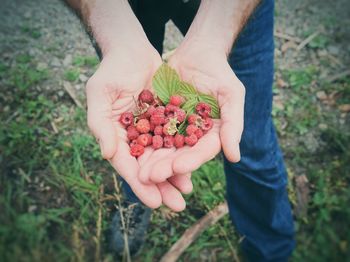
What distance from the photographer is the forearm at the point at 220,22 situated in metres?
2.03

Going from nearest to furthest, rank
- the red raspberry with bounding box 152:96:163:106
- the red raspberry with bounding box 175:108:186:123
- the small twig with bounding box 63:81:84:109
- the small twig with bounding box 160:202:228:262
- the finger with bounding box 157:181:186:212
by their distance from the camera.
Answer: the finger with bounding box 157:181:186:212 → the red raspberry with bounding box 175:108:186:123 → the red raspberry with bounding box 152:96:163:106 → the small twig with bounding box 160:202:228:262 → the small twig with bounding box 63:81:84:109

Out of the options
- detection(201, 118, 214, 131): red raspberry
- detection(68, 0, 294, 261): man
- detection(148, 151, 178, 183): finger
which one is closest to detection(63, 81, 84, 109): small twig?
detection(68, 0, 294, 261): man

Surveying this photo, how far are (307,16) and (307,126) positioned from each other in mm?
1644

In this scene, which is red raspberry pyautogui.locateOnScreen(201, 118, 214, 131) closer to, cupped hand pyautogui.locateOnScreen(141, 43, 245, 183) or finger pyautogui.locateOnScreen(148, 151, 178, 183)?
cupped hand pyautogui.locateOnScreen(141, 43, 245, 183)

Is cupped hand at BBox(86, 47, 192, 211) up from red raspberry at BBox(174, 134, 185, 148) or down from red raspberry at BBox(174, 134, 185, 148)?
up

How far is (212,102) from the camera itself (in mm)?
1910

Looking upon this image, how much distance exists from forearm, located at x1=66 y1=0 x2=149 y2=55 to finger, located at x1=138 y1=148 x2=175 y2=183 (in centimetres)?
61

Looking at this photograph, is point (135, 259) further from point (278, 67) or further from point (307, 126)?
point (278, 67)

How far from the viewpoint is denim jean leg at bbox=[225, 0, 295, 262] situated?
2141 millimetres

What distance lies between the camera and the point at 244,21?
2.07m

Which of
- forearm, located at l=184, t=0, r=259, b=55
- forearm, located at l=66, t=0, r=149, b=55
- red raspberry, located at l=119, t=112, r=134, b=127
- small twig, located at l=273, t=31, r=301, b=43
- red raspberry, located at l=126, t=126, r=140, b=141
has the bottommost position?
small twig, located at l=273, t=31, r=301, b=43

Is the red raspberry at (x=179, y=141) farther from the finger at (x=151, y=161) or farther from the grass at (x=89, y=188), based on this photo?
the grass at (x=89, y=188)

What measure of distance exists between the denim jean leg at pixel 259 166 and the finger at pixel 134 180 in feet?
2.84

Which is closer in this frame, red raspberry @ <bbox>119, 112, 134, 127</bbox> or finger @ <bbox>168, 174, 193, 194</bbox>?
finger @ <bbox>168, 174, 193, 194</bbox>
